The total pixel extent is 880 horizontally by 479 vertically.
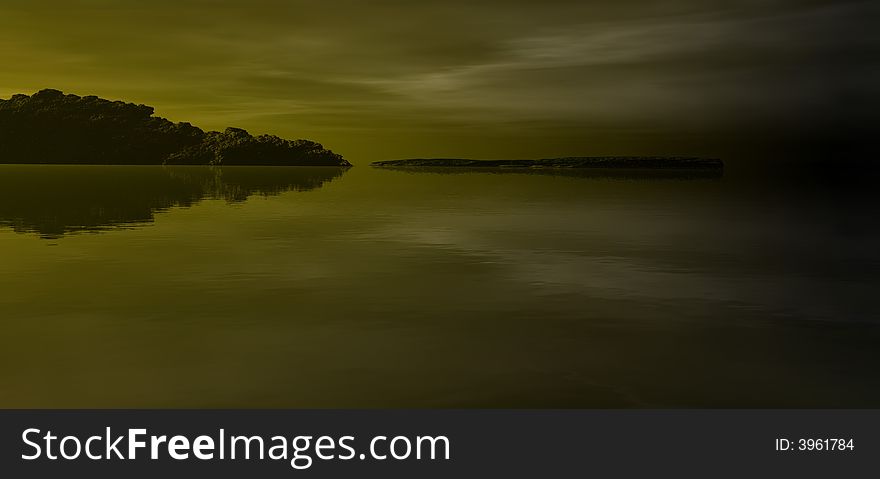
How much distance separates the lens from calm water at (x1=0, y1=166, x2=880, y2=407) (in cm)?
1638

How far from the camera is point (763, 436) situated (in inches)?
576

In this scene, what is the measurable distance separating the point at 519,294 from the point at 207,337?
34.1 feet

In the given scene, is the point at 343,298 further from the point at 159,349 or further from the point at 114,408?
the point at 114,408

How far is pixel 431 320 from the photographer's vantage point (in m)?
22.7

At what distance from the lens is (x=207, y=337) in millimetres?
20141

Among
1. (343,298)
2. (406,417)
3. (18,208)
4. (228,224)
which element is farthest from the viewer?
(18,208)

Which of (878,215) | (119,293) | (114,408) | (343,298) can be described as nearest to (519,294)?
(343,298)

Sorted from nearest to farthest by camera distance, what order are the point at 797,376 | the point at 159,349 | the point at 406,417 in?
the point at 406,417 → the point at 797,376 → the point at 159,349

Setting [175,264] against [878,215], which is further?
[878,215]

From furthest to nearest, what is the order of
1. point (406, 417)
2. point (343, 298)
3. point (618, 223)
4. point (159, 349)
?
point (618, 223)
point (343, 298)
point (159, 349)
point (406, 417)

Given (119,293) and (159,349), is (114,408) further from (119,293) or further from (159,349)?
(119,293)

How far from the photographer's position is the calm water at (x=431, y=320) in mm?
16375

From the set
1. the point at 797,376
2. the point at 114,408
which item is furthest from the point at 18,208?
the point at 797,376

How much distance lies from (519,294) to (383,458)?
13520mm
